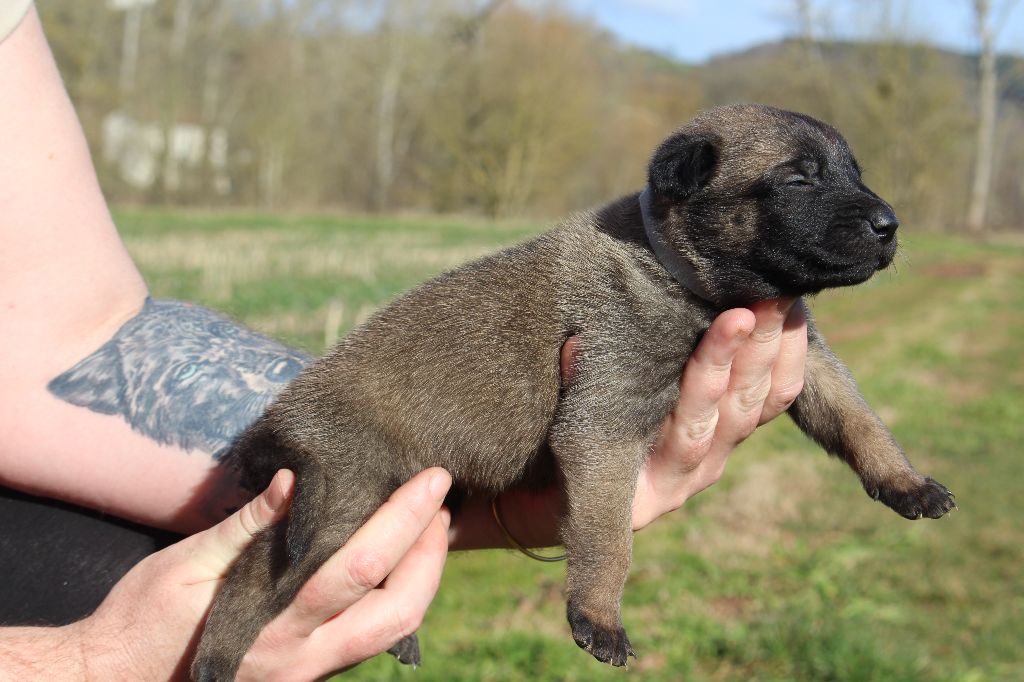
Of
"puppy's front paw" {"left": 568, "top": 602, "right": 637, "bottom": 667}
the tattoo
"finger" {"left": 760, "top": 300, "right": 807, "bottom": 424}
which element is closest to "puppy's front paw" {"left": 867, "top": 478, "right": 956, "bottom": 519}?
"finger" {"left": 760, "top": 300, "right": 807, "bottom": 424}

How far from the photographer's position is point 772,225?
303cm

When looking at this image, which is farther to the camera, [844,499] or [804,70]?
[804,70]

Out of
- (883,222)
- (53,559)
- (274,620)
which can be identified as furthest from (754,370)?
(53,559)

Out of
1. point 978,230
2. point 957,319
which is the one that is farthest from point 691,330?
point 978,230

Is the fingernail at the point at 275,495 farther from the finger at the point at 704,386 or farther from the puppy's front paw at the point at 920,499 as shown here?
the puppy's front paw at the point at 920,499

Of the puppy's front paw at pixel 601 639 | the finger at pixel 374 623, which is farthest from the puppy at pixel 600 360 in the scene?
the finger at pixel 374 623

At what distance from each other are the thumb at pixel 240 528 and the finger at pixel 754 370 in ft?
4.48

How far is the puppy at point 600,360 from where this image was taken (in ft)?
9.44

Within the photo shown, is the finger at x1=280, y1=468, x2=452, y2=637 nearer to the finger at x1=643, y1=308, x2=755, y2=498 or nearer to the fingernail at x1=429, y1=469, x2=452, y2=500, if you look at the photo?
the fingernail at x1=429, y1=469, x2=452, y2=500

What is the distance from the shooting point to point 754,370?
9.69 ft

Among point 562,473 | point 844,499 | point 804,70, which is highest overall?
point 562,473

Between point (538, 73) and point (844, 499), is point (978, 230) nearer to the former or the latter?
point (538, 73)

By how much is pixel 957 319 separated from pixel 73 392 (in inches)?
860

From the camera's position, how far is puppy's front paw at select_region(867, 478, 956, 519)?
2.95 metres
